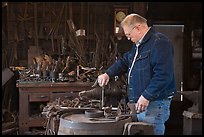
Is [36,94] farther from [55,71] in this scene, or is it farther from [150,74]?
[150,74]

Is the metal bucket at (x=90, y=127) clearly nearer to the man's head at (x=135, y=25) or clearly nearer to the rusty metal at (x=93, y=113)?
the rusty metal at (x=93, y=113)

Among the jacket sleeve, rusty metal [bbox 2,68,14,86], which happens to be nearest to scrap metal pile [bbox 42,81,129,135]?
the jacket sleeve

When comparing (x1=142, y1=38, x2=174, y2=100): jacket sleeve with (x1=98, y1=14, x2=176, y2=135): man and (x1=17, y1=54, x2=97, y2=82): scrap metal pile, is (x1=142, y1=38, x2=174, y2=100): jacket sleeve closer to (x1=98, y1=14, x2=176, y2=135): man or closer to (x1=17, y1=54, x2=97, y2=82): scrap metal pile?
(x1=98, y1=14, x2=176, y2=135): man

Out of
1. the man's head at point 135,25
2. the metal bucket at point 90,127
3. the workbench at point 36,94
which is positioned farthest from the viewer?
the workbench at point 36,94

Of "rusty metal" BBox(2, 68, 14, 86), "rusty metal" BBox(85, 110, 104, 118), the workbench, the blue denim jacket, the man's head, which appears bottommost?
the workbench

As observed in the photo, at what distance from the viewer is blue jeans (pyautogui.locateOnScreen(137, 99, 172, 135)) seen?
240 cm

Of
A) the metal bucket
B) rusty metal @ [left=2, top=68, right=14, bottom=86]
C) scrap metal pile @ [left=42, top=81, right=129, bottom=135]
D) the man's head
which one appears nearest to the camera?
the metal bucket

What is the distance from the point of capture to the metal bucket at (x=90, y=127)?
6.89 ft

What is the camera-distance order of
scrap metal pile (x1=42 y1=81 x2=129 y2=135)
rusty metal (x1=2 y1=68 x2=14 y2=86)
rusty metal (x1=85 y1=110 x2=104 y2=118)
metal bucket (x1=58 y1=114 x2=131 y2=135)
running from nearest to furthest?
metal bucket (x1=58 y1=114 x2=131 y2=135) → rusty metal (x1=85 y1=110 x2=104 y2=118) → scrap metal pile (x1=42 y1=81 x2=129 y2=135) → rusty metal (x1=2 y1=68 x2=14 y2=86)

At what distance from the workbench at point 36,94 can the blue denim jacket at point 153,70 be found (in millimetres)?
1674

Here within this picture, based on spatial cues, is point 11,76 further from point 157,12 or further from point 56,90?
point 157,12

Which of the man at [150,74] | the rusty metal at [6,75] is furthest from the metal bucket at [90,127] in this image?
the rusty metal at [6,75]

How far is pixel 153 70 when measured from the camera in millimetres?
2385

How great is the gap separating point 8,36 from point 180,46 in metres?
2.85
